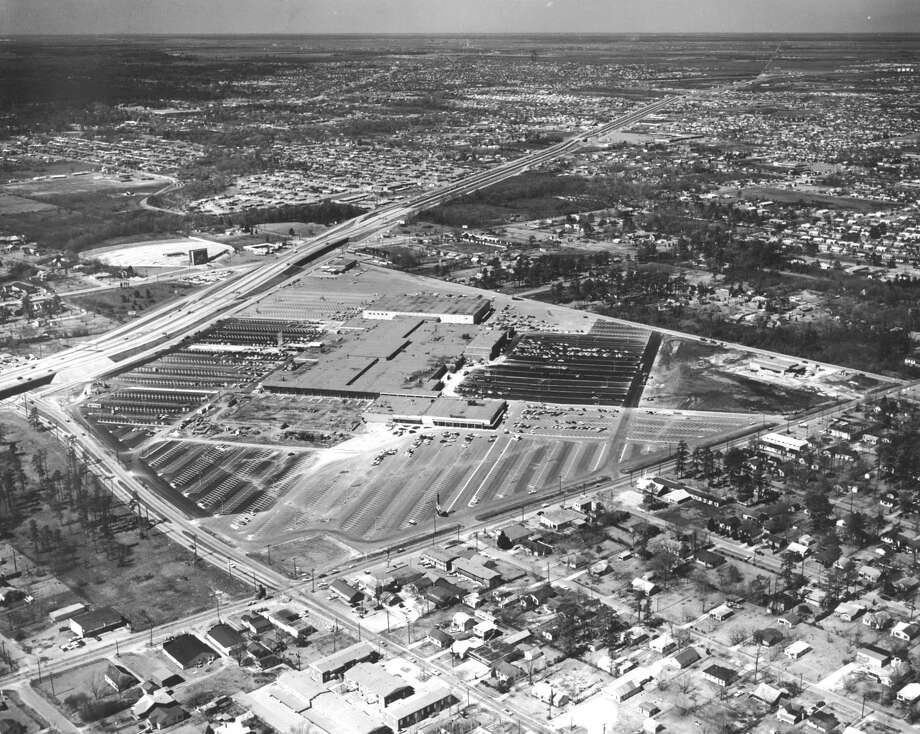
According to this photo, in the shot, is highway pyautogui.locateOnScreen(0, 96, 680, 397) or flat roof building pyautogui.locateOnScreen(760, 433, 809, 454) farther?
highway pyautogui.locateOnScreen(0, 96, 680, 397)

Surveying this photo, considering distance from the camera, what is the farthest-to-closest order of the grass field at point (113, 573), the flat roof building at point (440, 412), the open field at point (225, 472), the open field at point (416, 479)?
1. the flat roof building at point (440, 412)
2. the open field at point (225, 472)
3. the open field at point (416, 479)
4. the grass field at point (113, 573)

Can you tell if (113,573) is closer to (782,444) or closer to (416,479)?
(416,479)

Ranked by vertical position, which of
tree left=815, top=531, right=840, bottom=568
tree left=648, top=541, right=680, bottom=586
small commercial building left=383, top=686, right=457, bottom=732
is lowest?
small commercial building left=383, top=686, right=457, bottom=732

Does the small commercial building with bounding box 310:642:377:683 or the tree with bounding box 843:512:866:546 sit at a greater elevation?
the tree with bounding box 843:512:866:546

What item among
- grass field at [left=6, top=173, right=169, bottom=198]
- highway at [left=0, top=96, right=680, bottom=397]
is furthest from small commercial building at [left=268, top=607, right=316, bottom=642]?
grass field at [left=6, top=173, right=169, bottom=198]

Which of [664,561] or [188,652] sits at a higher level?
[664,561]

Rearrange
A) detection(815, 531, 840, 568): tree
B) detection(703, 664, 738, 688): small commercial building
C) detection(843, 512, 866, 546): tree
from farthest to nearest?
detection(843, 512, 866, 546): tree, detection(815, 531, 840, 568): tree, detection(703, 664, 738, 688): small commercial building

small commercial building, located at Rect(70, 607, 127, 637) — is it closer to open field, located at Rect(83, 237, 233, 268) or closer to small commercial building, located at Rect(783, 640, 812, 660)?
small commercial building, located at Rect(783, 640, 812, 660)

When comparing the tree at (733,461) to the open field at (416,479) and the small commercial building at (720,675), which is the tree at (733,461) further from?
the small commercial building at (720,675)

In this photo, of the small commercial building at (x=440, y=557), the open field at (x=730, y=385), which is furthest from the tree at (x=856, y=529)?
the small commercial building at (x=440, y=557)

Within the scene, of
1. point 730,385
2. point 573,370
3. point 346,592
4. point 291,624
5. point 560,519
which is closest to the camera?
point 291,624

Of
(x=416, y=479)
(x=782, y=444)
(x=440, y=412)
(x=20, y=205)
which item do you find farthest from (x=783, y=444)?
(x=20, y=205)
